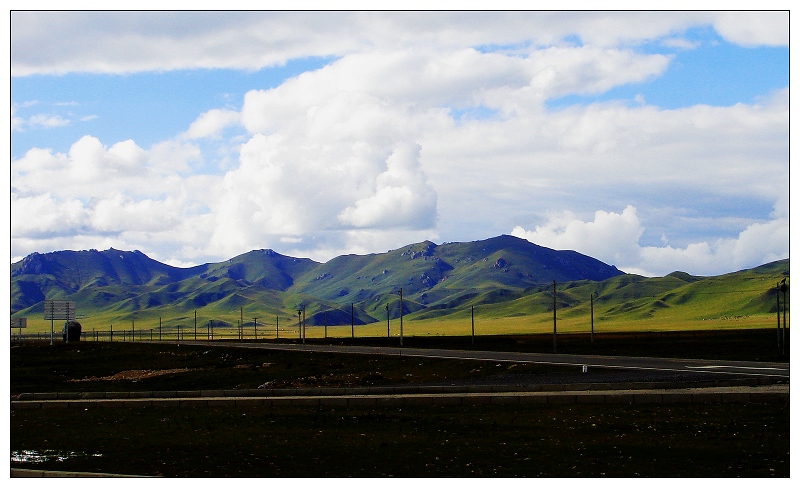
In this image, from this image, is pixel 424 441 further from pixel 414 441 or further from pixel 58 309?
pixel 58 309

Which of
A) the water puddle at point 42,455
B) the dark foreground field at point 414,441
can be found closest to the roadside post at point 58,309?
the dark foreground field at point 414,441

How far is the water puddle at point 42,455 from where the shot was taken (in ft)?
65.4

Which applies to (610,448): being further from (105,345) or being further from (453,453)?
(105,345)

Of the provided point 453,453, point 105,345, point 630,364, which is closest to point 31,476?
point 453,453

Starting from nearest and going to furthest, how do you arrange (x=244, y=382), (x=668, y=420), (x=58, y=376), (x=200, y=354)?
1. (x=668, y=420)
2. (x=244, y=382)
3. (x=58, y=376)
4. (x=200, y=354)

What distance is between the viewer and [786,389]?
95.6 feet

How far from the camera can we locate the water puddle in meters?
19.9

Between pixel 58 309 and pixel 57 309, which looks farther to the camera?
pixel 57 309

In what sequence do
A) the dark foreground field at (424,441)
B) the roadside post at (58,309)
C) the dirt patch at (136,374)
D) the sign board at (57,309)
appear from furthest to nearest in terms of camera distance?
1. the sign board at (57,309)
2. the roadside post at (58,309)
3. the dirt patch at (136,374)
4. the dark foreground field at (424,441)

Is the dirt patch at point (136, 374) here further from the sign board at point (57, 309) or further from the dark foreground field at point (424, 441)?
the sign board at point (57, 309)

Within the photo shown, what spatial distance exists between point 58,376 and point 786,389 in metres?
49.1

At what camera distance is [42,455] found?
20.7 metres

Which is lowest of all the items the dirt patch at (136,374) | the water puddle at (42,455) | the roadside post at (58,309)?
the dirt patch at (136,374)

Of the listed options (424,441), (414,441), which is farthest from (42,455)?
(424,441)
